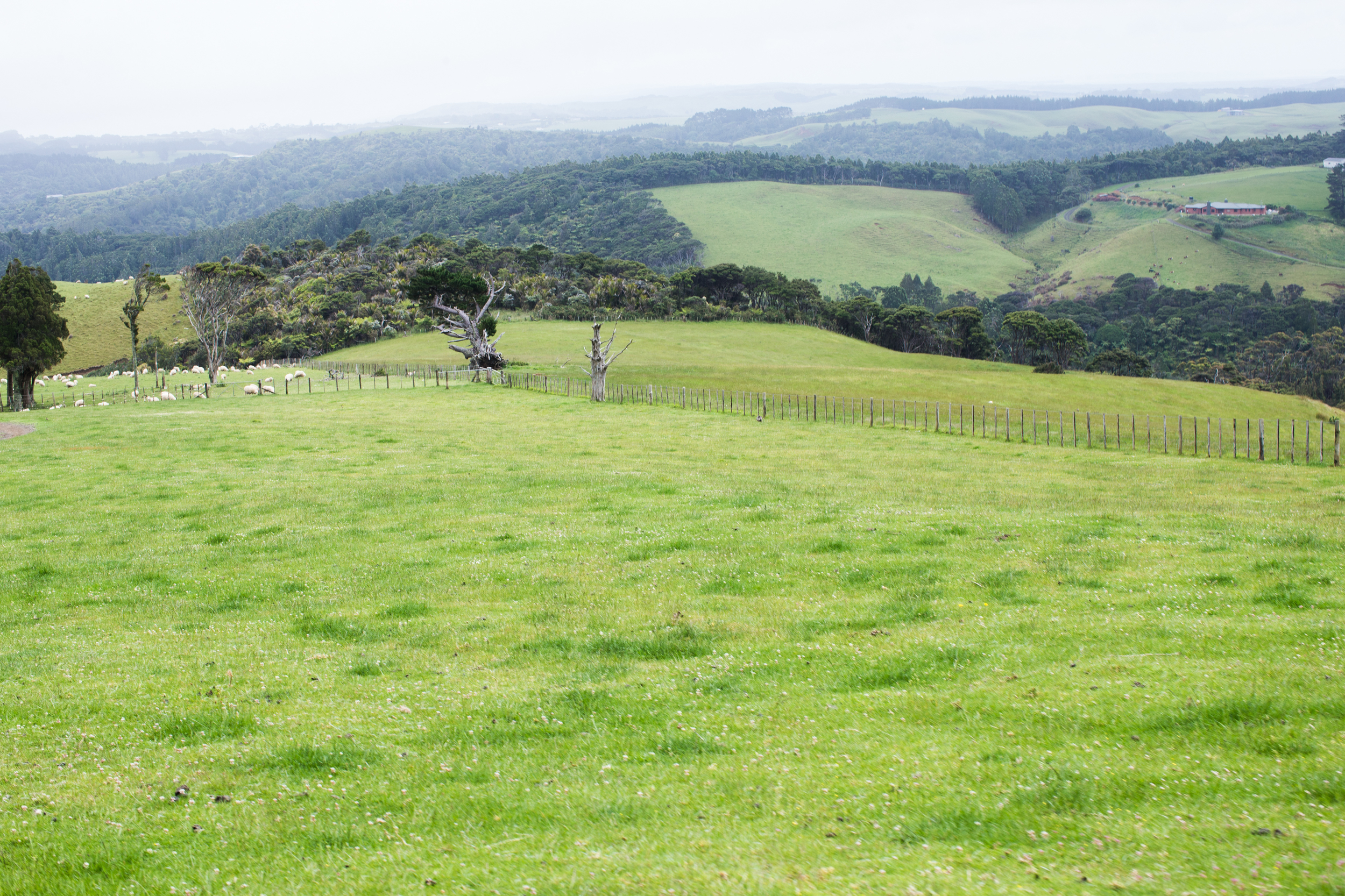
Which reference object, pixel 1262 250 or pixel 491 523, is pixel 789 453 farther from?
pixel 1262 250

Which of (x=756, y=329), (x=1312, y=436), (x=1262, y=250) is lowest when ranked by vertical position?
(x=1312, y=436)

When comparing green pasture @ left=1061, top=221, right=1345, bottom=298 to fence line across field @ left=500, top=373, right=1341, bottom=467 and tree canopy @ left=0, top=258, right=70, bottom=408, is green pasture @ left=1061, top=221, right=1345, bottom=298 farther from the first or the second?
tree canopy @ left=0, top=258, right=70, bottom=408

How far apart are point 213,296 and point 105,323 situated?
80363mm

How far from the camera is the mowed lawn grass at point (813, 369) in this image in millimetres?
80688

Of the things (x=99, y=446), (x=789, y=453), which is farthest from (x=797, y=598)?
(x=99, y=446)

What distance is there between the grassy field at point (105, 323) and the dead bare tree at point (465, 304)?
79.8 metres

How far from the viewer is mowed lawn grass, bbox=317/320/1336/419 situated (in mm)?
80688

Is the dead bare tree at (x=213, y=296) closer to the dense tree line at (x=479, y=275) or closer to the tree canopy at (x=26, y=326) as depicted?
the tree canopy at (x=26, y=326)

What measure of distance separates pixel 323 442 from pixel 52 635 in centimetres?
2838

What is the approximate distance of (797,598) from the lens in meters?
15.5

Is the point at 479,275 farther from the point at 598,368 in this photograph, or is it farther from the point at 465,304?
the point at 598,368

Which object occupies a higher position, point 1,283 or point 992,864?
point 1,283

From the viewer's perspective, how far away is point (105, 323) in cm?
15912

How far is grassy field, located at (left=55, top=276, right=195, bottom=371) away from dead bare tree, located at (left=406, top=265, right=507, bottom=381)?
79.8 m
